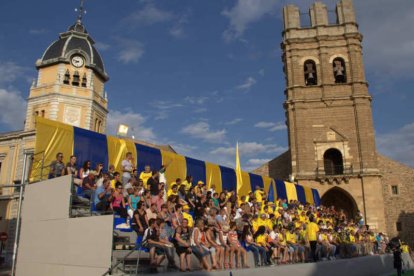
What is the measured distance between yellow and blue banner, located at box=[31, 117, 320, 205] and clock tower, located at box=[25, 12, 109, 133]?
55.8ft

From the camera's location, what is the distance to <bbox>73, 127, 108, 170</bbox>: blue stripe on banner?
40.8 feet

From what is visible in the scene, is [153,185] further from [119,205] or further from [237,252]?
[237,252]

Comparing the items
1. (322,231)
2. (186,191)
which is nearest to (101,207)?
(186,191)

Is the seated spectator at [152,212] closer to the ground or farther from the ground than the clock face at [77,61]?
closer to the ground

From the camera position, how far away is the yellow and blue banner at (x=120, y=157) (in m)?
11.4

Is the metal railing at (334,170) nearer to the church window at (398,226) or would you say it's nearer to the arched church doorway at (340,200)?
the arched church doorway at (340,200)

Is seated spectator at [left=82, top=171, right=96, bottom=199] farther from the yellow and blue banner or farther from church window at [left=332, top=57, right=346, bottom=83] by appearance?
church window at [left=332, top=57, right=346, bottom=83]

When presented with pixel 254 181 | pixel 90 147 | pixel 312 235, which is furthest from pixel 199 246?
pixel 254 181

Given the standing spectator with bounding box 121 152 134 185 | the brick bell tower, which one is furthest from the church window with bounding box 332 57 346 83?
the standing spectator with bounding box 121 152 134 185

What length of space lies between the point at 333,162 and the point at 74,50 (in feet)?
77.2

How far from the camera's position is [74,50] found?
33406 mm

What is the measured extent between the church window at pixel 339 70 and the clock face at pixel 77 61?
21215 mm

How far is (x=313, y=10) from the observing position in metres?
29.8

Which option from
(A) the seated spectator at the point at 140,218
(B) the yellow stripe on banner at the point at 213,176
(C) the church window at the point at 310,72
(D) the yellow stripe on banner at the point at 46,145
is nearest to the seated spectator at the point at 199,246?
(A) the seated spectator at the point at 140,218
